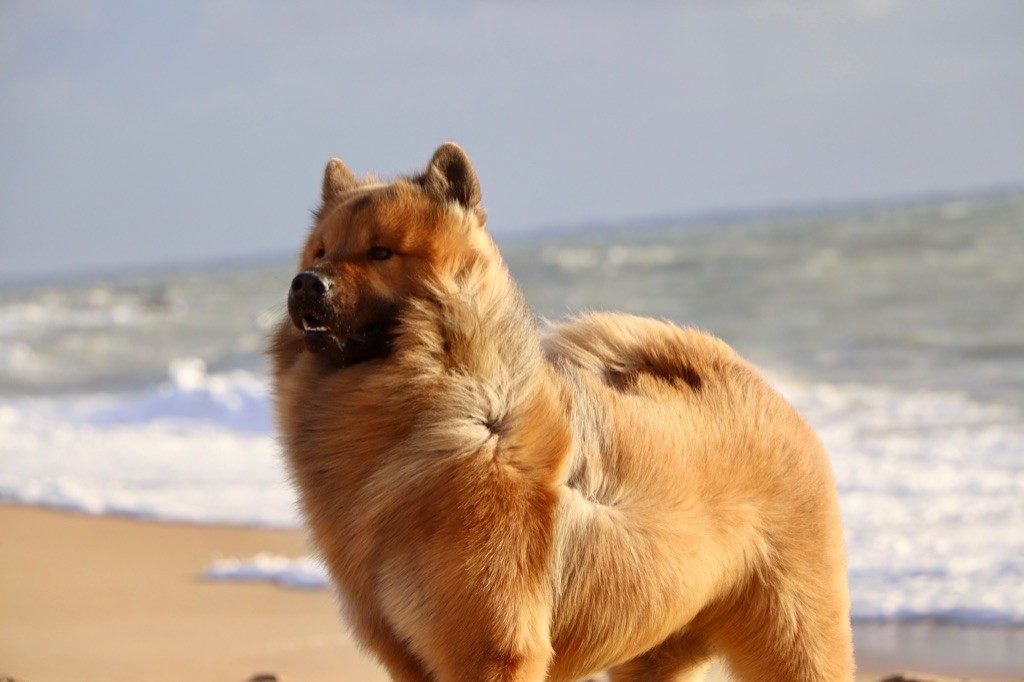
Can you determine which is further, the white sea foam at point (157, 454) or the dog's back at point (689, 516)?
the white sea foam at point (157, 454)

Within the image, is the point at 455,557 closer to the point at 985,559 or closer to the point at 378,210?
the point at 378,210

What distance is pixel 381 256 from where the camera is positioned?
9.04ft

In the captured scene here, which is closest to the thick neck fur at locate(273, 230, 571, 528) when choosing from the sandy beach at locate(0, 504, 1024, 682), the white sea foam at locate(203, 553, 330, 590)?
the sandy beach at locate(0, 504, 1024, 682)

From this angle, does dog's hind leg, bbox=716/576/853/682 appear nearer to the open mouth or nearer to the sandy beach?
the open mouth

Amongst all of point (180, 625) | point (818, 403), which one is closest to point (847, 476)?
point (818, 403)

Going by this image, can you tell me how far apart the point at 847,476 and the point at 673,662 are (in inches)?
226

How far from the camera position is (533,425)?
8.96 feet

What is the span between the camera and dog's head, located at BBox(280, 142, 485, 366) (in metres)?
2.67

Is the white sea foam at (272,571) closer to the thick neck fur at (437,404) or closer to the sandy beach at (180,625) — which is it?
the sandy beach at (180,625)

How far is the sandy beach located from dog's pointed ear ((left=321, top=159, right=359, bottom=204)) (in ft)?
7.43

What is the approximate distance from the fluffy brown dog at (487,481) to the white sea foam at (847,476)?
4.52 feet

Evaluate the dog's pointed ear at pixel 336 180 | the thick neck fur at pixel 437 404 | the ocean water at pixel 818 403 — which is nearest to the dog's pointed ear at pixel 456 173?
the thick neck fur at pixel 437 404

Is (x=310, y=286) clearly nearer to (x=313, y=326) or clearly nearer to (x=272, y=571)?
(x=313, y=326)

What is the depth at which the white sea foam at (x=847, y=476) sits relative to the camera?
646 centimetres
